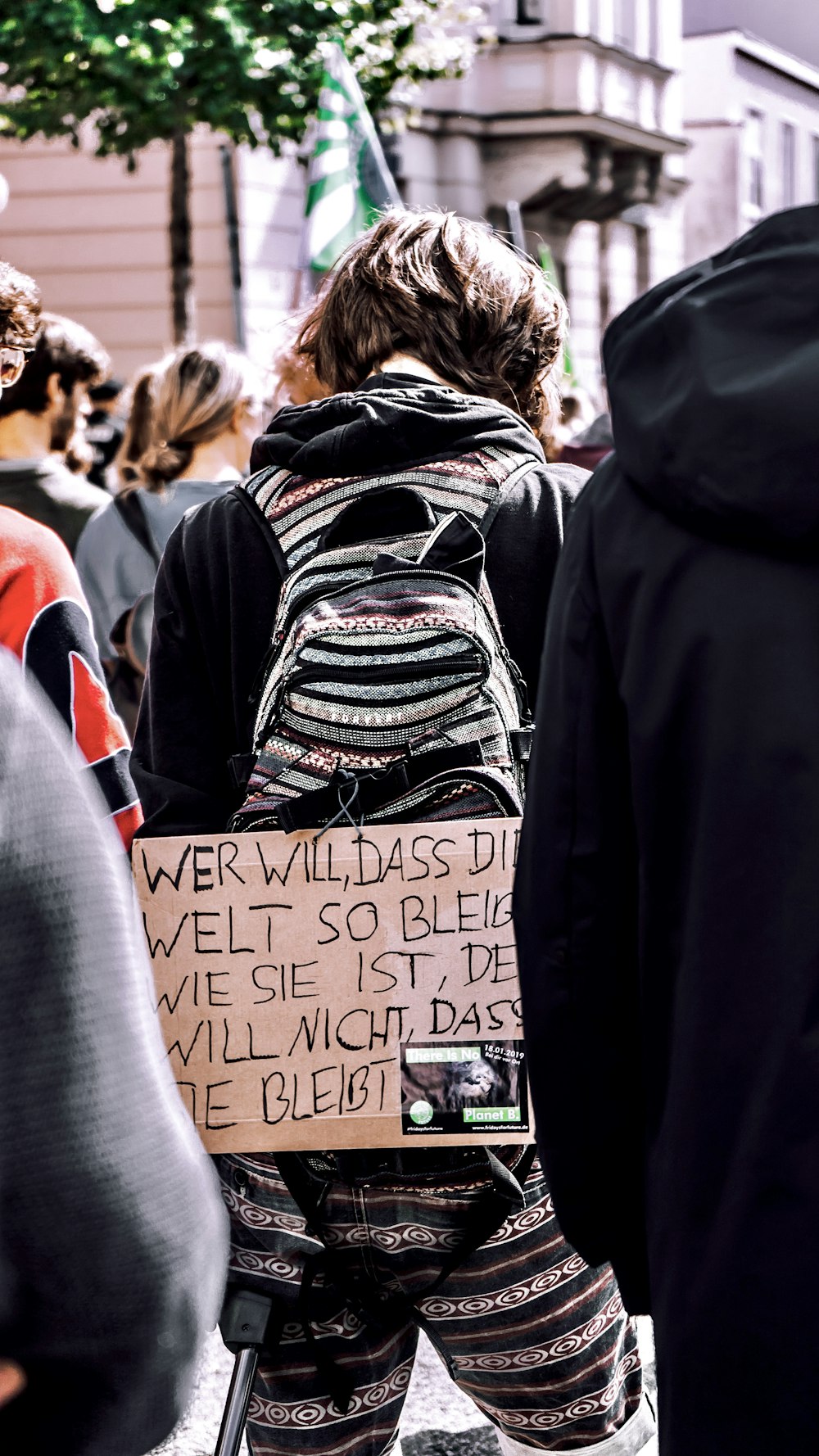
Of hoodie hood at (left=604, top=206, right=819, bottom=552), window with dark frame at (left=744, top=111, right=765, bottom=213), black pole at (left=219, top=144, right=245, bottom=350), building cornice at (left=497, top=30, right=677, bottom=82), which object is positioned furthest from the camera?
window with dark frame at (left=744, top=111, right=765, bottom=213)

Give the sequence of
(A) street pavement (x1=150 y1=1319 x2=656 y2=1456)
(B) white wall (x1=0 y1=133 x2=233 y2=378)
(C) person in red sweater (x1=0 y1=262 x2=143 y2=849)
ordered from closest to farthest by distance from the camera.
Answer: (C) person in red sweater (x1=0 y1=262 x2=143 y2=849) → (A) street pavement (x1=150 y1=1319 x2=656 y2=1456) → (B) white wall (x1=0 y1=133 x2=233 y2=378)

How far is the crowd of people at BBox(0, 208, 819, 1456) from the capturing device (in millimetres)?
975

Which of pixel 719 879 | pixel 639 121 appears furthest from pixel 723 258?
pixel 639 121

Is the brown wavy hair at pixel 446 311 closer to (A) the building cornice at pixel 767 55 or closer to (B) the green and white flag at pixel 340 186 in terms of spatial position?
(B) the green and white flag at pixel 340 186

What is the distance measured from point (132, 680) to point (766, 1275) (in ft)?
10.5

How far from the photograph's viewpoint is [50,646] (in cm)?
247

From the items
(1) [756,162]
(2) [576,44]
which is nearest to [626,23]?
(2) [576,44]

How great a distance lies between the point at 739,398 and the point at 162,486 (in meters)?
3.15

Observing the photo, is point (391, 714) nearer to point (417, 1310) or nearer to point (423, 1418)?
→ point (417, 1310)

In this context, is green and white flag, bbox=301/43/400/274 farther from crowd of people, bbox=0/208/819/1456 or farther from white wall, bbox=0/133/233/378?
white wall, bbox=0/133/233/378

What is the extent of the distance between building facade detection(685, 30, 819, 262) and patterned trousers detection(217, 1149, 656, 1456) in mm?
27106

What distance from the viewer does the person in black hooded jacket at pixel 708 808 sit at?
134cm

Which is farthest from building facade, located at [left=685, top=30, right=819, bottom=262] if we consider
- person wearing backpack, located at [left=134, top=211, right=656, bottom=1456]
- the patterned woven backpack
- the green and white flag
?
the patterned woven backpack

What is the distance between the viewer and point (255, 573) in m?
2.00
